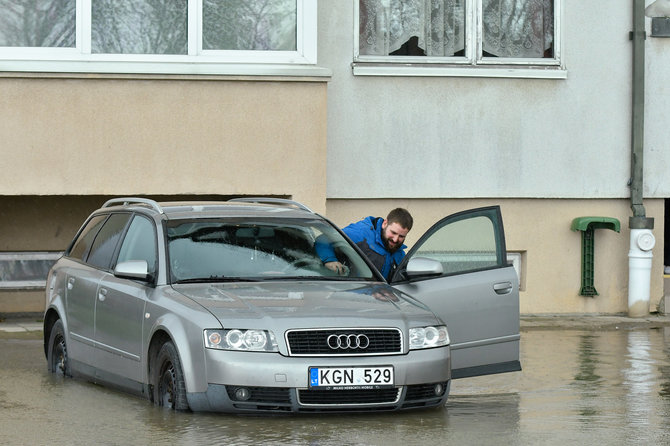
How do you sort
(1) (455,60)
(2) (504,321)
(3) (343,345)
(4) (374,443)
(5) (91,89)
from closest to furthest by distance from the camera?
(4) (374,443) < (3) (343,345) < (2) (504,321) < (5) (91,89) < (1) (455,60)

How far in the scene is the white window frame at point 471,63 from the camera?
16719mm

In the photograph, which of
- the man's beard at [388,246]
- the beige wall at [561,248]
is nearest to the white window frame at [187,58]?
the beige wall at [561,248]

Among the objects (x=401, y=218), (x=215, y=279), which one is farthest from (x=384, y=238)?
(x=215, y=279)

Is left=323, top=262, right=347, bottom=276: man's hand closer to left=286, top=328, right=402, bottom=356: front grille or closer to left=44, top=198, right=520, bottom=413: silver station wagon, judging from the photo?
left=44, top=198, right=520, bottom=413: silver station wagon

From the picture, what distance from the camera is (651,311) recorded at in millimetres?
17359

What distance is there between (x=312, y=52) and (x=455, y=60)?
2.15 meters

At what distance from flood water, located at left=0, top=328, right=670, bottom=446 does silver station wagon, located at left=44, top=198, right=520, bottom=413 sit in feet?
0.50

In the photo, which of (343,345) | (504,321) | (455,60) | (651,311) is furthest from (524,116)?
(343,345)

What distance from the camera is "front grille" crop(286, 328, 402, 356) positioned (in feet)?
27.8

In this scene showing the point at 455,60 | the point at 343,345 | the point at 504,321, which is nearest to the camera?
the point at 343,345

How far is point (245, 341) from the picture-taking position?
8438 mm

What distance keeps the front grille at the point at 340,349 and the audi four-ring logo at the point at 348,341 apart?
12 mm

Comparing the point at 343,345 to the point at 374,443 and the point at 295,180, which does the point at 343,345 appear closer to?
the point at 374,443

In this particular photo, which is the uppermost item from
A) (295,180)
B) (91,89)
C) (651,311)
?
(91,89)
